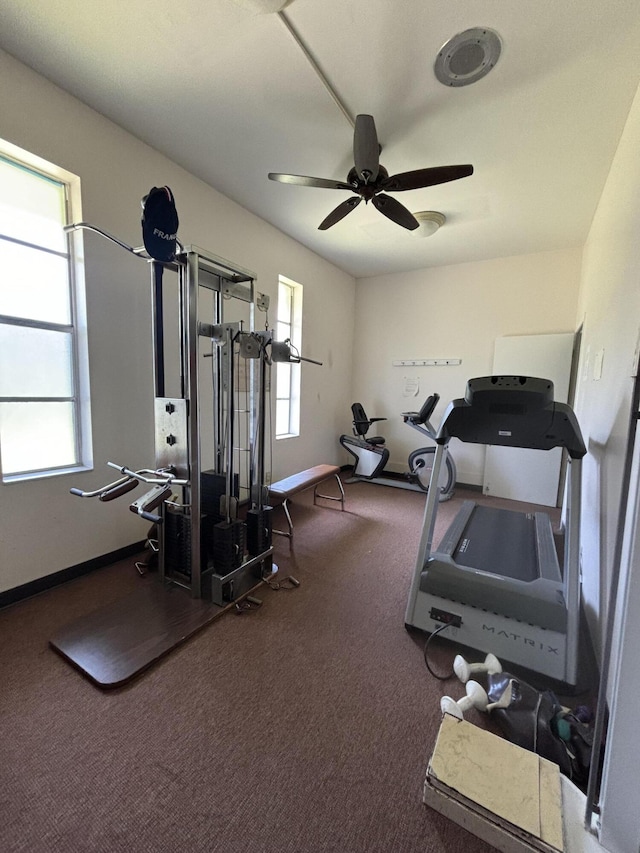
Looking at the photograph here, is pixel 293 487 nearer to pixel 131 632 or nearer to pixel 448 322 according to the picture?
pixel 131 632

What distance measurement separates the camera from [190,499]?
208 centimetres

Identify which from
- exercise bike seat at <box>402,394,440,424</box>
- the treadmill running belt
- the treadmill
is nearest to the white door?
exercise bike seat at <box>402,394,440,424</box>

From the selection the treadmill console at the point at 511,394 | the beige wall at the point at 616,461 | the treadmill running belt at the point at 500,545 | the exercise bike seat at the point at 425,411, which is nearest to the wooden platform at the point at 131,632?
the treadmill running belt at the point at 500,545

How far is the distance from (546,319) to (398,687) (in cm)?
448

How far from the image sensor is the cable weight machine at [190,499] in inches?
71.4

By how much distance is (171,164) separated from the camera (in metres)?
2.76

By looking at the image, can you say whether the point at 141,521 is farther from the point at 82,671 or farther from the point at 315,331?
the point at 315,331

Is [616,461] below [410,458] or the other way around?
the other way around

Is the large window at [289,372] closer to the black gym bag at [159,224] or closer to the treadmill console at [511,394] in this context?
the black gym bag at [159,224]

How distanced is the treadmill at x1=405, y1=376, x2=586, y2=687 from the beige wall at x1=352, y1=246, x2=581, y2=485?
3.19 m

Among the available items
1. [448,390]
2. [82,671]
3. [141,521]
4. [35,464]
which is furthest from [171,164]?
[448,390]

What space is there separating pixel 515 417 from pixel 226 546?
1.78 metres

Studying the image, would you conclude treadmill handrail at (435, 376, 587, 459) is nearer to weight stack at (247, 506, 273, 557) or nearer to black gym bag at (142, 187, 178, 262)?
weight stack at (247, 506, 273, 557)

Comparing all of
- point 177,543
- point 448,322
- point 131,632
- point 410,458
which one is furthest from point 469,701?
point 448,322
